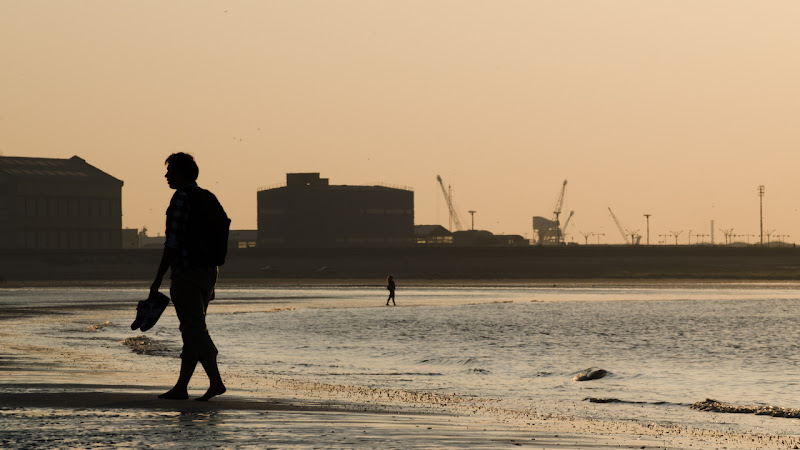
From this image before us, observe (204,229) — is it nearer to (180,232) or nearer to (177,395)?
(180,232)

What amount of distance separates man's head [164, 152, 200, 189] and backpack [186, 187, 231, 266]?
0.28m

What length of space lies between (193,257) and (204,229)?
335mm

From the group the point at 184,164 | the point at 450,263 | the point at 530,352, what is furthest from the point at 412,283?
the point at 184,164

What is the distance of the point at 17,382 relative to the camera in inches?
622

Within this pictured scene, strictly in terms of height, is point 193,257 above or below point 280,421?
above

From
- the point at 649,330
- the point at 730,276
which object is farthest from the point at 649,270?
the point at 649,330

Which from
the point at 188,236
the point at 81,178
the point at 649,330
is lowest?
the point at 649,330

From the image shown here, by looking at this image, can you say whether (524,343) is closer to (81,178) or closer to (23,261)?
(23,261)

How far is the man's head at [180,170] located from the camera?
40.9 feet

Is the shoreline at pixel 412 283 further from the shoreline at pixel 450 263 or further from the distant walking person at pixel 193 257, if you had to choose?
the distant walking person at pixel 193 257

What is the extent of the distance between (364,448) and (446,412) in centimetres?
476

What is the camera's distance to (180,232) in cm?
1210

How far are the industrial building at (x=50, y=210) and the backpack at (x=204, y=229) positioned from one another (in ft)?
602

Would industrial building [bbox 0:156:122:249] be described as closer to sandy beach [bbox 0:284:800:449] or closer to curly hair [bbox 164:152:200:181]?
sandy beach [bbox 0:284:800:449]
